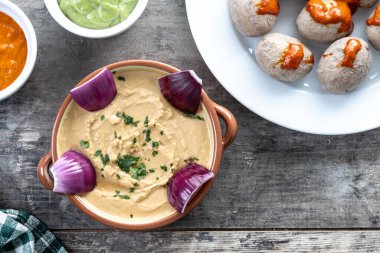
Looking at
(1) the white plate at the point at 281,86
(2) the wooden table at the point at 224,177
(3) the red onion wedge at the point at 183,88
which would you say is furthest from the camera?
(2) the wooden table at the point at 224,177

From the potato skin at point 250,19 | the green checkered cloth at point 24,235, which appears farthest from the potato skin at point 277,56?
the green checkered cloth at point 24,235

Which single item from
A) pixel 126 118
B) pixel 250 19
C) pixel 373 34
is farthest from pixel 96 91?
pixel 373 34

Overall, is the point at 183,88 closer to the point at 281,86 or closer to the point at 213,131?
the point at 213,131

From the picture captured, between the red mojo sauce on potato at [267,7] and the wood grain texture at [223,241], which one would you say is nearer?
the red mojo sauce on potato at [267,7]

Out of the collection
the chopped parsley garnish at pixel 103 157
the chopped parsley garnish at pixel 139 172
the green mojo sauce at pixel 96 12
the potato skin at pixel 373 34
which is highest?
the green mojo sauce at pixel 96 12

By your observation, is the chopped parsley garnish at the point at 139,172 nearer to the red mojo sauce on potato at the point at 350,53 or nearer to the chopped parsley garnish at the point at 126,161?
the chopped parsley garnish at the point at 126,161

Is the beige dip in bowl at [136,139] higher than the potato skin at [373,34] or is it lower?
lower
